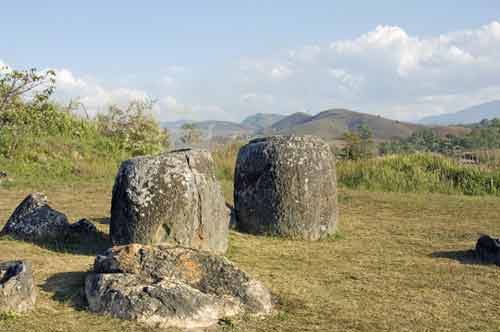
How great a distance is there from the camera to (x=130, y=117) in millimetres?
24391

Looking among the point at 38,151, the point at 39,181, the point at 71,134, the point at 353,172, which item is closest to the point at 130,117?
the point at 71,134

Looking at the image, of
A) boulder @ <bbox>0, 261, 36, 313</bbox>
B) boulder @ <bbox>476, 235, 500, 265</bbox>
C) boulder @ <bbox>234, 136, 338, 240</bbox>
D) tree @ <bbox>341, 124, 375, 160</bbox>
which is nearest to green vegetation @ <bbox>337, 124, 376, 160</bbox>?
tree @ <bbox>341, 124, 375, 160</bbox>

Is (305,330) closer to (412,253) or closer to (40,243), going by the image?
(412,253)

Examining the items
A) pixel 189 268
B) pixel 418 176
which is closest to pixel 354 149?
pixel 418 176

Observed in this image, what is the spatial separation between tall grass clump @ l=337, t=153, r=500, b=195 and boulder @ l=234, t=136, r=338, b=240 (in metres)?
6.59

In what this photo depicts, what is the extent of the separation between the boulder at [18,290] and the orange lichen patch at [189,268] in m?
1.56

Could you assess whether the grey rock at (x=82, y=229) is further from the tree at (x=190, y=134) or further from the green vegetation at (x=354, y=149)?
the tree at (x=190, y=134)

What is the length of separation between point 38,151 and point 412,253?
1405 cm

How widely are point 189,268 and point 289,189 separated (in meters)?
4.12

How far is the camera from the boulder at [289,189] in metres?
10.4

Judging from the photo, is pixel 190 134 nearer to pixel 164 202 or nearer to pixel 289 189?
pixel 289 189

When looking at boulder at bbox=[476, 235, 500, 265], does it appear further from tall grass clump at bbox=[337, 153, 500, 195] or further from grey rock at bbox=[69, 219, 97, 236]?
tall grass clump at bbox=[337, 153, 500, 195]

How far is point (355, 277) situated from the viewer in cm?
785

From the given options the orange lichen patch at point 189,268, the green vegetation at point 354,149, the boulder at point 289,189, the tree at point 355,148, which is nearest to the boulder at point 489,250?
the boulder at point 289,189
